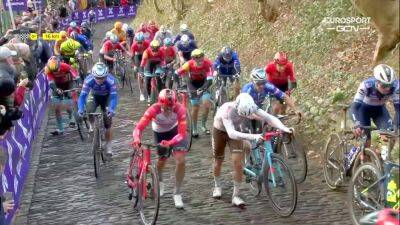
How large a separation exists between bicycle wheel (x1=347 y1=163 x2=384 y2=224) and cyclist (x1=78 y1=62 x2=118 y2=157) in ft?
17.7

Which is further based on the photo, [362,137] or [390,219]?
[362,137]

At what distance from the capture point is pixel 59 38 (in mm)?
19125

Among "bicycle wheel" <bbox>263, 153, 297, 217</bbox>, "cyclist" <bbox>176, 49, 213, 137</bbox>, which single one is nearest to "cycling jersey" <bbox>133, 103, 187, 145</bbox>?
"bicycle wheel" <bbox>263, 153, 297, 217</bbox>

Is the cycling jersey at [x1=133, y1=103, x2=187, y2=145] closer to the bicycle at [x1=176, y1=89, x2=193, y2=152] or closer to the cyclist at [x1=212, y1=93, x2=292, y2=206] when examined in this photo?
the cyclist at [x1=212, y1=93, x2=292, y2=206]

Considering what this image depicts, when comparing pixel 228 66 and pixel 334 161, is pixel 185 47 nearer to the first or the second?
pixel 228 66

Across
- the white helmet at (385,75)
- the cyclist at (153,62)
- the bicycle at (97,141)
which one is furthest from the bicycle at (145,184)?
the cyclist at (153,62)

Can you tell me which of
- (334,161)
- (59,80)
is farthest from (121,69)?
(334,161)

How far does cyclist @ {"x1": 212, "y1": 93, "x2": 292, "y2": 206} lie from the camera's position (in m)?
8.47

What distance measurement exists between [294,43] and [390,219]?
14.0 m

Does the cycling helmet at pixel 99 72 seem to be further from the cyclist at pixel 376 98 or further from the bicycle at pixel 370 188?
the bicycle at pixel 370 188

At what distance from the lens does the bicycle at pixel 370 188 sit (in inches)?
270

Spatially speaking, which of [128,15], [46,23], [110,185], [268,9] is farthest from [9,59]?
[128,15]

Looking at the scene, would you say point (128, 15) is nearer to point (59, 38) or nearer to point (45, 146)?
point (59, 38)

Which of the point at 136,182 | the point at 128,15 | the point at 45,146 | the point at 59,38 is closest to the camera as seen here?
the point at 136,182
